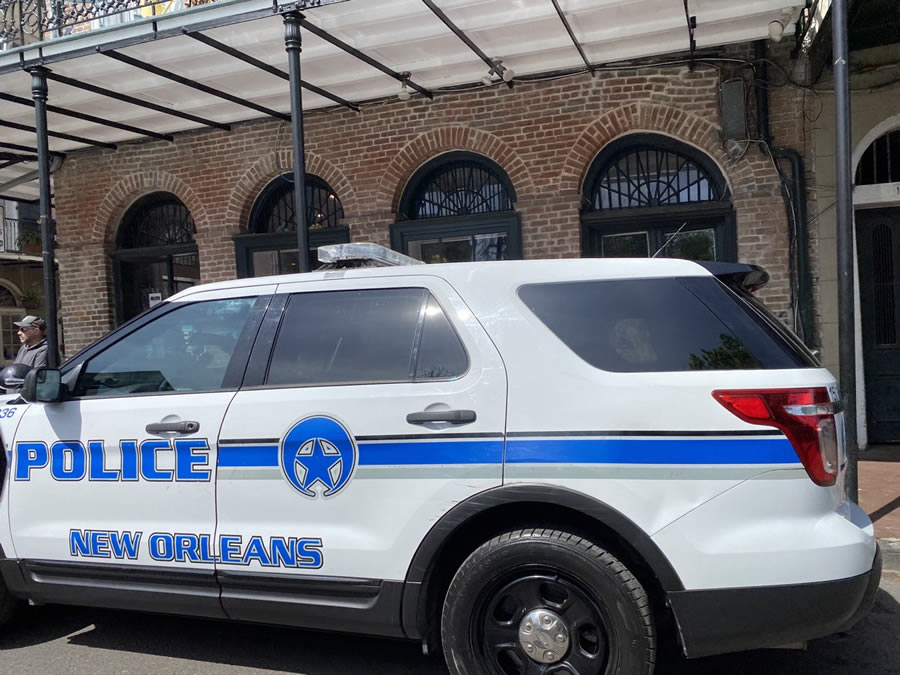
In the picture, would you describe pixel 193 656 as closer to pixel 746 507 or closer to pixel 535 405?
pixel 535 405

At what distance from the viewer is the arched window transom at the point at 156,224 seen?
10164 mm

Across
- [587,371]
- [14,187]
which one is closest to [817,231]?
[587,371]

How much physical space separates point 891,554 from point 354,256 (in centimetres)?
375

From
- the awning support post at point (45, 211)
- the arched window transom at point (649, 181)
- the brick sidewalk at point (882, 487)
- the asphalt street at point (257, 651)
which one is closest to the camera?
the asphalt street at point (257, 651)

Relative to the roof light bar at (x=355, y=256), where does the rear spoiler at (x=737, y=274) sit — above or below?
below

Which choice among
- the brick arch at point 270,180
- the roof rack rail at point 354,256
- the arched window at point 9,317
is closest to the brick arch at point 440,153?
the brick arch at point 270,180

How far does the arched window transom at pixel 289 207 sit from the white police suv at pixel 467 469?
5.78 m

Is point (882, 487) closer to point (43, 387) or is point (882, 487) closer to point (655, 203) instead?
point (655, 203)

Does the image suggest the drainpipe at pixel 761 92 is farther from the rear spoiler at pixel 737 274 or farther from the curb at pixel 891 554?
the rear spoiler at pixel 737 274

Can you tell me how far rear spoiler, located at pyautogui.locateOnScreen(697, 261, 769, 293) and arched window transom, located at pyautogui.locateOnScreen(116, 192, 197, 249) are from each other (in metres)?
8.24

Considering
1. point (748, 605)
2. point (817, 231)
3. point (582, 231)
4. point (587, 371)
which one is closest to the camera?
point (748, 605)

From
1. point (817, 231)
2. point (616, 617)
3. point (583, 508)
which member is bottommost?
point (616, 617)

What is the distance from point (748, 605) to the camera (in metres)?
2.65

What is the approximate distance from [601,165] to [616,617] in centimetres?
625
